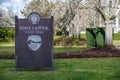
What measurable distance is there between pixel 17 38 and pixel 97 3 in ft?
53.2

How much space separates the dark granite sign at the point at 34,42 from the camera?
43.1 feet

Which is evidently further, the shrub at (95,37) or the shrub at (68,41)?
the shrub at (68,41)

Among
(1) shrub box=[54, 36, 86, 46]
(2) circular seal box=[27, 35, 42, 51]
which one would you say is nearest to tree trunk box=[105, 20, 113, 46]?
(1) shrub box=[54, 36, 86, 46]

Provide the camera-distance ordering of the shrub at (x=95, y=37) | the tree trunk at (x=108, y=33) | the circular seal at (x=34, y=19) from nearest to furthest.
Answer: the circular seal at (x=34, y=19) → the tree trunk at (x=108, y=33) → the shrub at (x=95, y=37)

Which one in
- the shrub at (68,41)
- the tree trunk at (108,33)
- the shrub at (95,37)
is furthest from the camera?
the shrub at (68,41)

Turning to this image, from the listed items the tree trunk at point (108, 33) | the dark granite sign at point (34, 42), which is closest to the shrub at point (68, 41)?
the tree trunk at point (108, 33)

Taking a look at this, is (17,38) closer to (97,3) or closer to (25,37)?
(25,37)

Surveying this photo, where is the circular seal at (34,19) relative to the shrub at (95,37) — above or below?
above

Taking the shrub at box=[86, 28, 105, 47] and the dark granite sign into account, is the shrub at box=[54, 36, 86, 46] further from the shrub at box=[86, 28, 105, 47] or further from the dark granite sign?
Answer: the dark granite sign

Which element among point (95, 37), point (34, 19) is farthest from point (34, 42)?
point (95, 37)

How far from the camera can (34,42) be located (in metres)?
13.2

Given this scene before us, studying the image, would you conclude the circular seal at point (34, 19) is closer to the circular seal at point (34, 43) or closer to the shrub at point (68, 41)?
the circular seal at point (34, 43)

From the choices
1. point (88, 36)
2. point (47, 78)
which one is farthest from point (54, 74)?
point (88, 36)

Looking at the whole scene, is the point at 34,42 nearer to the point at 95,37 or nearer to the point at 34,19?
the point at 34,19
